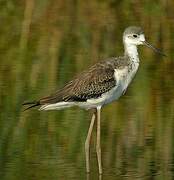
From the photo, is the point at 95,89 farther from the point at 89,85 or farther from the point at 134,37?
the point at 134,37

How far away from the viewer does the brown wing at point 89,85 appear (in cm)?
994

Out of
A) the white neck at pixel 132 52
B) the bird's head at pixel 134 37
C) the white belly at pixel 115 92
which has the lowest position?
the white belly at pixel 115 92

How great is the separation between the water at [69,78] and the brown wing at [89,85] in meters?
0.46

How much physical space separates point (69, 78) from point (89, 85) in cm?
220

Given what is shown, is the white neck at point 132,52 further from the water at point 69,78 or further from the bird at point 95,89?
the water at point 69,78

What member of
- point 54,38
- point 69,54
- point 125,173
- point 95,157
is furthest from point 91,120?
point 54,38

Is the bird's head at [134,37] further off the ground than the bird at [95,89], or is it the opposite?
the bird's head at [134,37]

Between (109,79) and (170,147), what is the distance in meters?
0.94

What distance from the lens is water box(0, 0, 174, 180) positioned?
371 inches

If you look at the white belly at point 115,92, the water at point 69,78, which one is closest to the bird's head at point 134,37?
the white belly at point 115,92

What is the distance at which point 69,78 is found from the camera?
40.1 ft

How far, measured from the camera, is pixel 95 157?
10.0 m

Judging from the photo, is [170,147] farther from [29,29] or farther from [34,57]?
[29,29]

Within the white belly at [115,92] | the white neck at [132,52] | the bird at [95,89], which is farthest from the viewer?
the white neck at [132,52]
